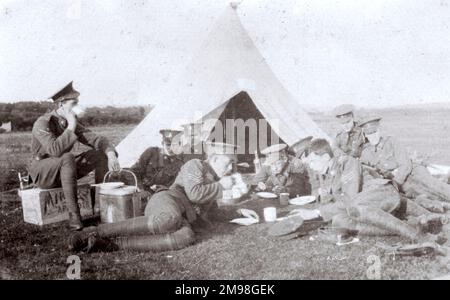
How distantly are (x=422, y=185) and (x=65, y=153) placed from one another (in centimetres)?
438

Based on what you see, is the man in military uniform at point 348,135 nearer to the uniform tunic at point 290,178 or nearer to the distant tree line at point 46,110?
the uniform tunic at point 290,178

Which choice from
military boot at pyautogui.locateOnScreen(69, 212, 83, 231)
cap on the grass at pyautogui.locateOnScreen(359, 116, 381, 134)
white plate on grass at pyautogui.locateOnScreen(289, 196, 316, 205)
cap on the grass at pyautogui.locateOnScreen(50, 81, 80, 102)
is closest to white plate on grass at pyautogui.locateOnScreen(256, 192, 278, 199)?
white plate on grass at pyautogui.locateOnScreen(289, 196, 316, 205)

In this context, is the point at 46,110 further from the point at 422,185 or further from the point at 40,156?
the point at 422,185

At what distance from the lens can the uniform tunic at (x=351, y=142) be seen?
6.05m

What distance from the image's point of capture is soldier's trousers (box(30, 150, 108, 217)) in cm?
448

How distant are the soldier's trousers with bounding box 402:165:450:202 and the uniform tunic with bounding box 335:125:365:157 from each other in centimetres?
95

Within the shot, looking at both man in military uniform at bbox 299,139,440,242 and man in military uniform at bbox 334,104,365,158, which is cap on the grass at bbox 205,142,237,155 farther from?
man in military uniform at bbox 334,104,365,158


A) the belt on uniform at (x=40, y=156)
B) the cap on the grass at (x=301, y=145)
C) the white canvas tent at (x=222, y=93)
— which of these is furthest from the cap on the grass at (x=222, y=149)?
the white canvas tent at (x=222, y=93)

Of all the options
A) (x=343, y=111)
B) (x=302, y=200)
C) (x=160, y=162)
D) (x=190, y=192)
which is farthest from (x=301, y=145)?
(x=190, y=192)
